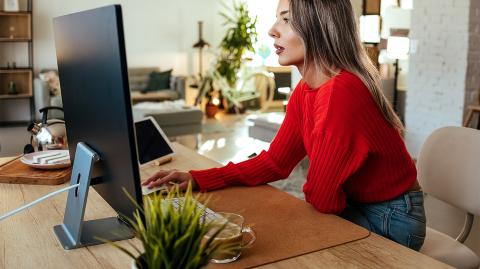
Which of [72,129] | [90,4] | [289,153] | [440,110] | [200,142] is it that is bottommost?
[200,142]

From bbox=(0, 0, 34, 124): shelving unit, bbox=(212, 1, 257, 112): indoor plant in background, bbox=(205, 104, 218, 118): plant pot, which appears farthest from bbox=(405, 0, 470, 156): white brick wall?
bbox=(0, 0, 34, 124): shelving unit

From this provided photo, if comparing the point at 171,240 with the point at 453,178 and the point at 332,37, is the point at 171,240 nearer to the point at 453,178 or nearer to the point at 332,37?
the point at 332,37

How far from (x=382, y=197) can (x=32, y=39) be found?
23.3 ft

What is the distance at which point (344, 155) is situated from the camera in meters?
1.42

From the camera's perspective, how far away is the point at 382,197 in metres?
1.56

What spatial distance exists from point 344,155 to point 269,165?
379 millimetres

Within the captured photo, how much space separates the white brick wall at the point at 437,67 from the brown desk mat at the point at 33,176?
4.28 meters

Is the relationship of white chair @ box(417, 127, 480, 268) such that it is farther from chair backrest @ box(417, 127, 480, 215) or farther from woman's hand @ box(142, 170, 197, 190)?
woman's hand @ box(142, 170, 197, 190)

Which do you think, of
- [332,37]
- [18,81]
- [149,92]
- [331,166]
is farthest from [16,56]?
[331,166]

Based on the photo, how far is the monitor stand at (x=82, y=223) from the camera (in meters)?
1.18

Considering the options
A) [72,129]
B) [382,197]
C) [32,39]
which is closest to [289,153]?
[382,197]

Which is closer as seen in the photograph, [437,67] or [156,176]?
[156,176]

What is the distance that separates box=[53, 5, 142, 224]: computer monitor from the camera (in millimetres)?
965

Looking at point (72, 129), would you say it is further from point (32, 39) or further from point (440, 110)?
point (32, 39)
